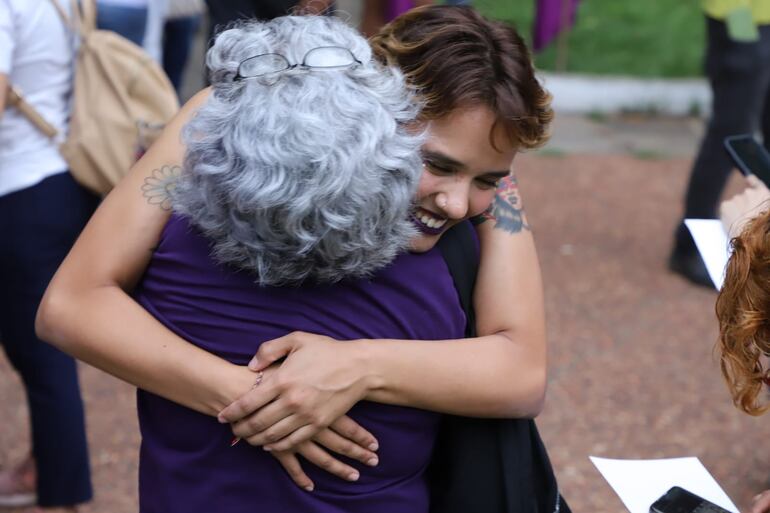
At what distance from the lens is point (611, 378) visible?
166 inches

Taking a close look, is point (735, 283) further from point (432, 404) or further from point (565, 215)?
point (565, 215)

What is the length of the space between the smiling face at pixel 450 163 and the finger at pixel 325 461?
369mm

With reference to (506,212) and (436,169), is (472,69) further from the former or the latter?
(506,212)

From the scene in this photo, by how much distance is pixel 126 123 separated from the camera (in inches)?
113

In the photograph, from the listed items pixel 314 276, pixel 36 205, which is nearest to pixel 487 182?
pixel 314 276

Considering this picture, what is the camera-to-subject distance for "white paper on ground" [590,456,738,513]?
5.91 feet

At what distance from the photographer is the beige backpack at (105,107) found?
9.17 feet

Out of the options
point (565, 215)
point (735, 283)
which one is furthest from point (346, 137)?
point (565, 215)

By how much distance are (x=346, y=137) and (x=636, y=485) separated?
0.80 m

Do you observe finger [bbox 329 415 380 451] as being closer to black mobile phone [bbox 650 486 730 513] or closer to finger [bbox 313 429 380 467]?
finger [bbox 313 429 380 467]

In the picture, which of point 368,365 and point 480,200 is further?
point 480,200

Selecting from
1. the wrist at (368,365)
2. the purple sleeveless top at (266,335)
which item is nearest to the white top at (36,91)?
the purple sleeveless top at (266,335)

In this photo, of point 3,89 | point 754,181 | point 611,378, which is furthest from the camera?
point 611,378

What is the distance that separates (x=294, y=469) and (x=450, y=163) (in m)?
0.58
